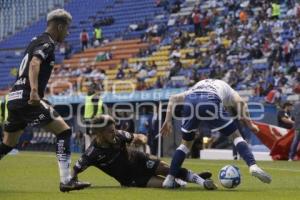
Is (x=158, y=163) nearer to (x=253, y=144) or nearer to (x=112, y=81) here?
(x=253, y=144)

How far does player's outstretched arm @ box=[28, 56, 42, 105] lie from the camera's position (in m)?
8.62

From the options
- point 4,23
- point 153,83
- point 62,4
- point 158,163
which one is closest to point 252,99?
point 153,83

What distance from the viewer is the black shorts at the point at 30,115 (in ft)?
29.7

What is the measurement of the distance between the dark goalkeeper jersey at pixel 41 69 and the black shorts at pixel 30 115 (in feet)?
0.32

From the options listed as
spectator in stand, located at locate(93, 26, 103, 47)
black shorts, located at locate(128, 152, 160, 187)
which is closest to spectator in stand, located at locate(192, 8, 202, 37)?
spectator in stand, located at locate(93, 26, 103, 47)

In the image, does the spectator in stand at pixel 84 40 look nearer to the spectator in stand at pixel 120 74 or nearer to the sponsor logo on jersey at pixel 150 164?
the spectator in stand at pixel 120 74

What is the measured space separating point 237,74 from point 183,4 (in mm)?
12121

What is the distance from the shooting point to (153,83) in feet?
109

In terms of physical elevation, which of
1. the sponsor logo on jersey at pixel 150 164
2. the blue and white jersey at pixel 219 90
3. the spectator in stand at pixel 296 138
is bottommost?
the spectator in stand at pixel 296 138

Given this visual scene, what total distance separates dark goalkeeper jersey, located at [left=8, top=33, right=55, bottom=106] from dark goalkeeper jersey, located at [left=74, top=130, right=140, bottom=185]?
3.64ft

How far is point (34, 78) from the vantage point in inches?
341

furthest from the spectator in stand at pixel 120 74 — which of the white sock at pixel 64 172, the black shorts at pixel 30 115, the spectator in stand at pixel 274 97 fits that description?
the white sock at pixel 64 172

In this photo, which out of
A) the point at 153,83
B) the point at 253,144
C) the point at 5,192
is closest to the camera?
the point at 5,192

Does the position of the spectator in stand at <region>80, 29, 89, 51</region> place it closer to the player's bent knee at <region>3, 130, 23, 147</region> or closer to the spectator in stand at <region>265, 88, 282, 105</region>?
the spectator in stand at <region>265, 88, 282, 105</region>
